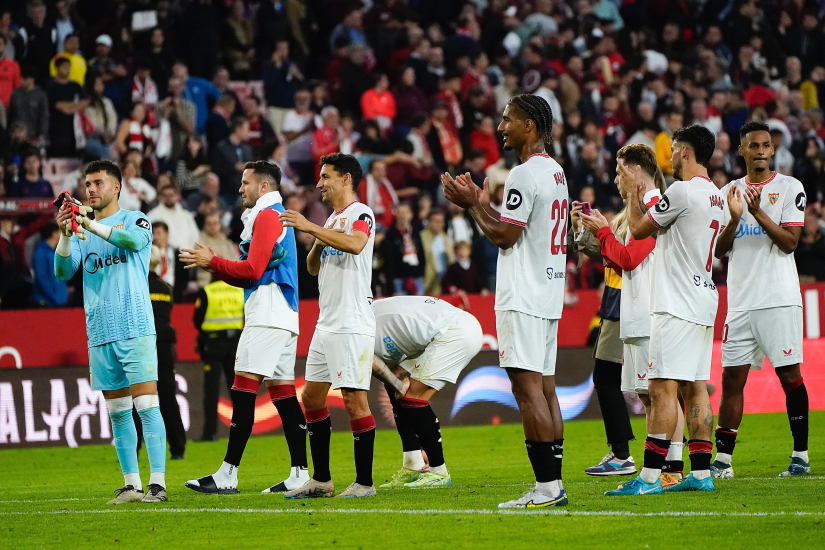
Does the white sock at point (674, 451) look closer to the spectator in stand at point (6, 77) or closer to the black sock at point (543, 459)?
the black sock at point (543, 459)

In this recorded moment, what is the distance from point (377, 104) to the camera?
19.0 m

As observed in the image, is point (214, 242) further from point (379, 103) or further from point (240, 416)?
point (240, 416)

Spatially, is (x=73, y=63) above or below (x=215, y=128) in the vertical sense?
above

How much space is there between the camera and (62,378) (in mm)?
13172

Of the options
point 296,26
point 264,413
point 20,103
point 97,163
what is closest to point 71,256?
point 97,163

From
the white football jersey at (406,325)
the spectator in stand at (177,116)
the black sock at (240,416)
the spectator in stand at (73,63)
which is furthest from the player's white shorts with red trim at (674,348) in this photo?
the spectator in stand at (73,63)

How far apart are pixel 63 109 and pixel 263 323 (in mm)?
9414

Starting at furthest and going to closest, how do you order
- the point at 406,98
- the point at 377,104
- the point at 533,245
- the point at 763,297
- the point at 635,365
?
the point at 406,98, the point at 377,104, the point at 763,297, the point at 635,365, the point at 533,245

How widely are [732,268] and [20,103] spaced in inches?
440

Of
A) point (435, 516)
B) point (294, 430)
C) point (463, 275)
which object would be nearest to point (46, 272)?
point (463, 275)

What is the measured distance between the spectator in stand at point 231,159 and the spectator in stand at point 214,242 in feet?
4.95

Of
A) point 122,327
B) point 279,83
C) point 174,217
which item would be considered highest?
point 279,83

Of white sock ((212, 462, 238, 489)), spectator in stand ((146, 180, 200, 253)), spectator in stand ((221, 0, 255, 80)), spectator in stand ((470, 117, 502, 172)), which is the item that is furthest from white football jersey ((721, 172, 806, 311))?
spectator in stand ((221, 0, 255, 80))

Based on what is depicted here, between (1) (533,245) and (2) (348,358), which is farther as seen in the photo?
(2) (348,358)
